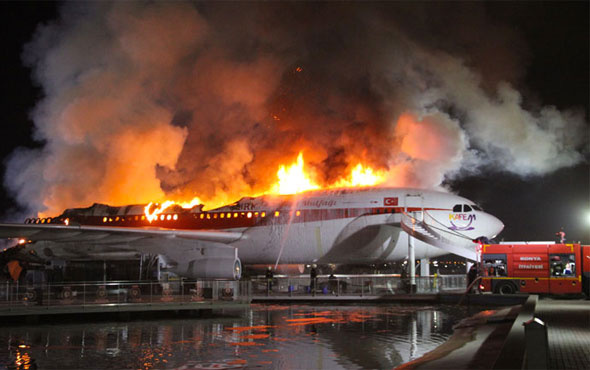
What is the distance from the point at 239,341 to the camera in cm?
1512

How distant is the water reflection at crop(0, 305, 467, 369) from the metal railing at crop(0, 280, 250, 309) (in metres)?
1.17

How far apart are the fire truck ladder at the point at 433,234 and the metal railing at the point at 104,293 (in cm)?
991

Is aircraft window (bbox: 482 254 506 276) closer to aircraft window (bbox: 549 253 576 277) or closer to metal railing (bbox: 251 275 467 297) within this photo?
aircraft window (bbox: 549 253 576 277)

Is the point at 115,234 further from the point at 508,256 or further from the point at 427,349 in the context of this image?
the point at 427,349

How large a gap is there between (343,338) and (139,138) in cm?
3275

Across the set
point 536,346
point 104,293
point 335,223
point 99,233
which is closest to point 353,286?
point 335,223

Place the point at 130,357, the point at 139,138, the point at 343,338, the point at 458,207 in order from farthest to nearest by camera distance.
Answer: the point at 139,138 < the point at 458,207 < the point at 343,338 < the point at 130,357

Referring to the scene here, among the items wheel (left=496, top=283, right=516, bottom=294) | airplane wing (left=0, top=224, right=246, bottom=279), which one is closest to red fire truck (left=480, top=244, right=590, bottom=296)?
wheel (left=496, top=283, right=516, bottom=294)

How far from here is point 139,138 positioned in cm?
4462

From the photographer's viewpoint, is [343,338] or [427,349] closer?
[427,349]

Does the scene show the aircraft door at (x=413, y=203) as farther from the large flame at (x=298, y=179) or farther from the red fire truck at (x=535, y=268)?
the large flame at (x=298, y=179)

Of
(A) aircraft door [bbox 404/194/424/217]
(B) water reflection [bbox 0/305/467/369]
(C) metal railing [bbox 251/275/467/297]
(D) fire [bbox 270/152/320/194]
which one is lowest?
(B) water reflection [bbox 0/305/467/369]

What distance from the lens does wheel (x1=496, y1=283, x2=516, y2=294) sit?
26.5m

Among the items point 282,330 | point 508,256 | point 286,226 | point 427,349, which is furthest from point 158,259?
point 427,349
